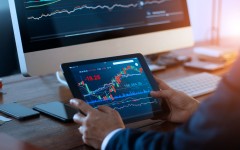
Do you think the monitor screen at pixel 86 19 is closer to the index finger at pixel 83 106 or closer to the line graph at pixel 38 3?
the line graph at pixel 38 3

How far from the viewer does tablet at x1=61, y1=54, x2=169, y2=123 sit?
3.55ft

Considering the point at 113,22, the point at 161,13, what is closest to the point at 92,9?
the point at 113,22

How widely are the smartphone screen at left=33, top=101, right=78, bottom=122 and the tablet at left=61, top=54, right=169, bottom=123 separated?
0.13 m

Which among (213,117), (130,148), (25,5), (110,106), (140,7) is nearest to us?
(213,117)

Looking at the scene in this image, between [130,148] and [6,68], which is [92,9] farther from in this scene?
[130,148]

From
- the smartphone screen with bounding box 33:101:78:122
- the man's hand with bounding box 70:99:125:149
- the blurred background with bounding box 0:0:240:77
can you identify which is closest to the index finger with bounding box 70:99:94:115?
the man's hand with bounding box 70:99:125:149

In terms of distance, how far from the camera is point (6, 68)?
1.40 metres

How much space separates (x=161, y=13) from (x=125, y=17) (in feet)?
0.59

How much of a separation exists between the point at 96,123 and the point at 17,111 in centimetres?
36

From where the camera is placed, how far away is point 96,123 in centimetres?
98

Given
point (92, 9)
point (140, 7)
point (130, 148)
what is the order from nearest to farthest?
point (130, 148) → point (92, 9) → point (140, 7)

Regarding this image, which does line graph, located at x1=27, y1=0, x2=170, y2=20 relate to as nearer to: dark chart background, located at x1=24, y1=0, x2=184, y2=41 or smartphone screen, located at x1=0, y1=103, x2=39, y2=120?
dark chart background, located at x1=24, y1=0, x2=184, y2=41

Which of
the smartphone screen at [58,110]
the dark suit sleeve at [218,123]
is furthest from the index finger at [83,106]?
the dark suit sleeve at [218,123]

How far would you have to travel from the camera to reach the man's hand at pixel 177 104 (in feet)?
3.69
